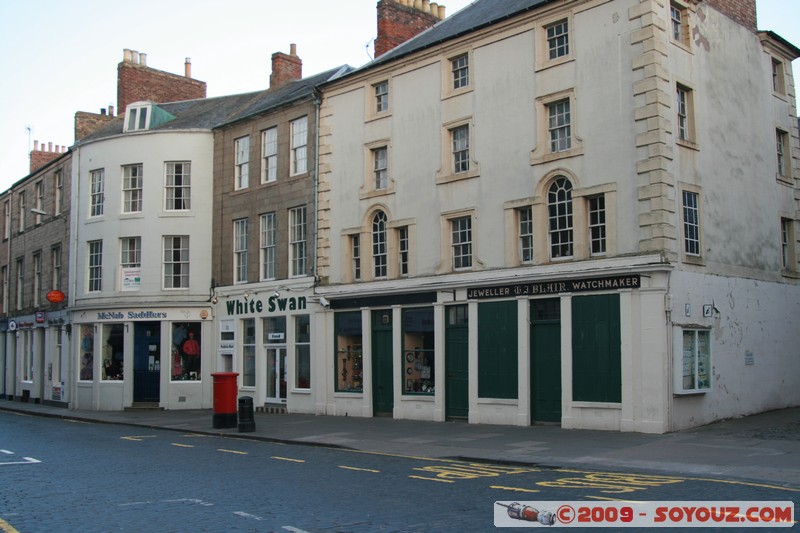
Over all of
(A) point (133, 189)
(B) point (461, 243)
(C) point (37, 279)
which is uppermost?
(A) point (133, 189)

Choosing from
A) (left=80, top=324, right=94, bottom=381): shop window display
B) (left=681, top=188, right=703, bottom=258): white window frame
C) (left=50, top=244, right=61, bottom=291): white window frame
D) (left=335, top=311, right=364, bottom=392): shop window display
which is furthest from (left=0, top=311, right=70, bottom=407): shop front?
(left=681, top=188, right=703, bottom=258): white window frame

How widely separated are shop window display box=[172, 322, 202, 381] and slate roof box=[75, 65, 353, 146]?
7.68 m

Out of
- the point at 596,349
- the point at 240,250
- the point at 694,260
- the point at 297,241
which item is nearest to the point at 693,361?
the point at 596,349

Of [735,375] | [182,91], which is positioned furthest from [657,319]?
[182,91]

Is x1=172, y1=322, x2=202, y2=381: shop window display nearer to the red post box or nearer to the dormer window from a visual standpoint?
the dormer window

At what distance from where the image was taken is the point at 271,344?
29.7m

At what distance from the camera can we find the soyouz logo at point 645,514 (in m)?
9.20

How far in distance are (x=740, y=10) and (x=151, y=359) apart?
76.1 ft

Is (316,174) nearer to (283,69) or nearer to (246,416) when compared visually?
(283,69)

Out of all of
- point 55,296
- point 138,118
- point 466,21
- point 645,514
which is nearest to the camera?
point 645,514

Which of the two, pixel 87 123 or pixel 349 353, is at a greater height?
pixel 87 123

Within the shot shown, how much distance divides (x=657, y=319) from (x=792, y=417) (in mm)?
4877

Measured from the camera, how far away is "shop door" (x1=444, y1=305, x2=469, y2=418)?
2327 centimetres

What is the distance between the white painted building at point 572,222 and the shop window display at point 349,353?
0.07 metres
